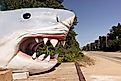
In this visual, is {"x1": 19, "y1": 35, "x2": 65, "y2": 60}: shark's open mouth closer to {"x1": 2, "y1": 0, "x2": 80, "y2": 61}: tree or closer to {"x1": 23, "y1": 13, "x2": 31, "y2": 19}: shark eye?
{"x1": 23, "y1": 13, "x2": 31, "y2": 19}: shark eye

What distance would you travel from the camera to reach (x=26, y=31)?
5.69m

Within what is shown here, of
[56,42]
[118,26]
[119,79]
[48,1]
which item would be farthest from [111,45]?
[56,42]

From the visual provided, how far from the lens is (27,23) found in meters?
5.79

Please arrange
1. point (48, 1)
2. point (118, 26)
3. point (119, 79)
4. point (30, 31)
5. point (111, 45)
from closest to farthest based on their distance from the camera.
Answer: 1. point (30, 31)
2. point (119, 79)
3. point (48, 1)
4. point (111, 45)
5. point (118, 26)

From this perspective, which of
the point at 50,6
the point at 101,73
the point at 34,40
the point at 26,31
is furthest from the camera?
the point at 50,6

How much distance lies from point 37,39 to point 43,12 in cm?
52

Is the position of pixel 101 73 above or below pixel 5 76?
below

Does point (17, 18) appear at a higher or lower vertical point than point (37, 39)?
higher

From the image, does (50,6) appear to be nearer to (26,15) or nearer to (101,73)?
(101,73)

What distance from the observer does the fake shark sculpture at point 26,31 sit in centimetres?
569

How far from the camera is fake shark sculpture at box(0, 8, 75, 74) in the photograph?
18.7 ft

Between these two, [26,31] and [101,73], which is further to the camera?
[101,73]

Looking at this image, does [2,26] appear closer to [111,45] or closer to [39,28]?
[39,28]

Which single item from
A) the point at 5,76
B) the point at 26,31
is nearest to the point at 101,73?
the point at 26,31
